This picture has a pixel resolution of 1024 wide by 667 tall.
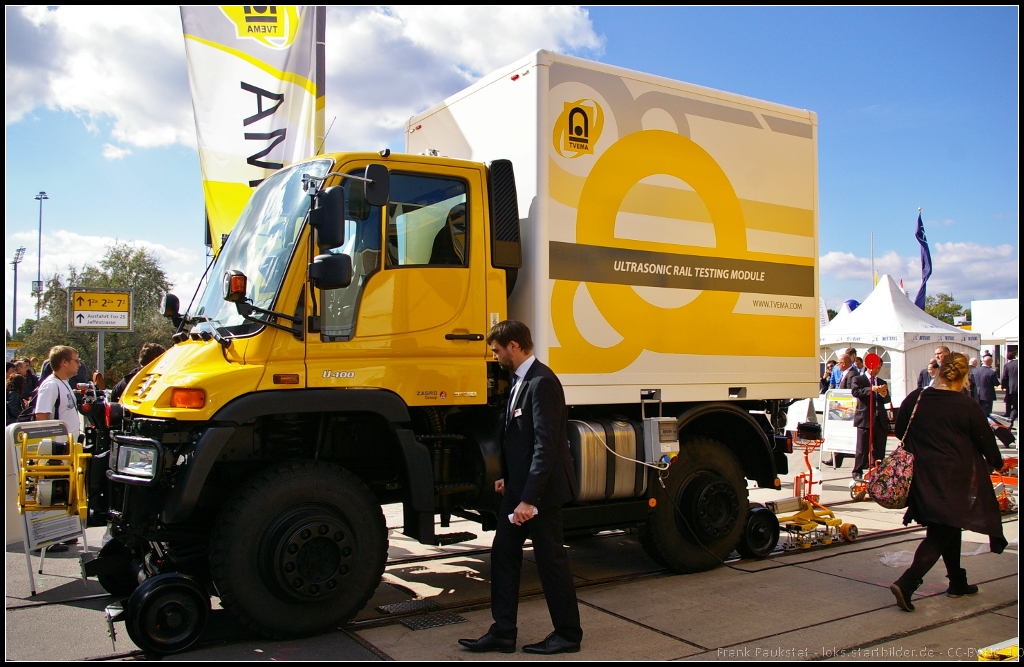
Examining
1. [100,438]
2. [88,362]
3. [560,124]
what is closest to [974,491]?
[560,124]

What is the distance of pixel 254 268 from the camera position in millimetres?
4992

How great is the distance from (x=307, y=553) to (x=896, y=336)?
18.7 m

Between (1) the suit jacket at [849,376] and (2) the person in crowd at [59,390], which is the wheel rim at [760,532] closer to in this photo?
(1) the suit jacket at [849,376]

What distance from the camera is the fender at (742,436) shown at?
21.3ft

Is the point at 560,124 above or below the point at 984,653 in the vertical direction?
above

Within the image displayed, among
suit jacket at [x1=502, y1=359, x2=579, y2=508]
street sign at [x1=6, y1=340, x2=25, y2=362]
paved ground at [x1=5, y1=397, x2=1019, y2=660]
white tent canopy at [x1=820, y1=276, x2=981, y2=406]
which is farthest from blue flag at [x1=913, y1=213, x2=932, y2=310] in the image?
street sign at [x1=6, y1=340, x2=25, y2=362]

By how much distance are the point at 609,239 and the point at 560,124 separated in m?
0.90

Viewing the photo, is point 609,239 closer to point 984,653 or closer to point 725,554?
point 725,554

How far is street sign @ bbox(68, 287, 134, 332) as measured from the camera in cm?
1233

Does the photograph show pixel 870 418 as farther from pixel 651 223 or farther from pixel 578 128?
pixel 578 128

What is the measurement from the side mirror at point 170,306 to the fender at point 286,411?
49.8 inches

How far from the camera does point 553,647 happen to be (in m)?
4.30

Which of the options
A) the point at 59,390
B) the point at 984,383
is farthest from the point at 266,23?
the point at 984,383

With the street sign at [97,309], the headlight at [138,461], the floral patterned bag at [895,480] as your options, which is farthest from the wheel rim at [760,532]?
the street sign at [97,309]
